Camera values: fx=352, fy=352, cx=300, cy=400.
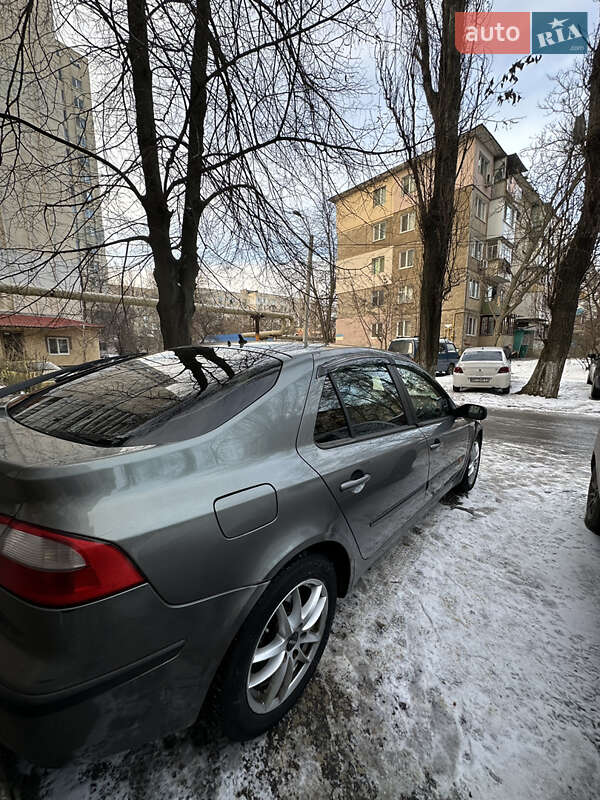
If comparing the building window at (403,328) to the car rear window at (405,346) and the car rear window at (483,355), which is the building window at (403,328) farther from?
the car rear window at (483,355)

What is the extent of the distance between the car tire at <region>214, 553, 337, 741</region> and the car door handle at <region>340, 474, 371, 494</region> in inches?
13.3

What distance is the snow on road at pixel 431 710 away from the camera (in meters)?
1.32

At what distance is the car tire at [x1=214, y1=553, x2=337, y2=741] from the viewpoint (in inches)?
50.7

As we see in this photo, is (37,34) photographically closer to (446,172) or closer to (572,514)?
(446,172)

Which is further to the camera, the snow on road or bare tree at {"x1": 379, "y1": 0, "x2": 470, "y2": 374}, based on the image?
bare tree at {"x1": 379, "y1": 0, "x2": 470, "y2": 374}

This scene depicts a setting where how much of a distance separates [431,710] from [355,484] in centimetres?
105

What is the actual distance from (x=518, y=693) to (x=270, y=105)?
5997 millimetres

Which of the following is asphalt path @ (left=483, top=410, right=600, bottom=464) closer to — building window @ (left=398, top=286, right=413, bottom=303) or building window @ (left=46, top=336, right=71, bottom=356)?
building window @ (left=398, top=286, right=413, bottom=303)

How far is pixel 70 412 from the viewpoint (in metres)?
1.55

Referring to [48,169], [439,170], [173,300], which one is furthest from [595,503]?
[48,169]

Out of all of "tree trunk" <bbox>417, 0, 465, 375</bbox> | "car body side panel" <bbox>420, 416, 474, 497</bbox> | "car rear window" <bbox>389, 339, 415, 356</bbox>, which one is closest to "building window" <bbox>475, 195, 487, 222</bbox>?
"car rear window" <bbox>389, 339, 415, 356</bbox>

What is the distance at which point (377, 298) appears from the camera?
2355 centimetres

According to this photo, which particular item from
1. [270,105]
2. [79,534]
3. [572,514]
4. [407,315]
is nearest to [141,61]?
[270,105]

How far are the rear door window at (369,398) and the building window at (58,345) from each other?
1128 inches
